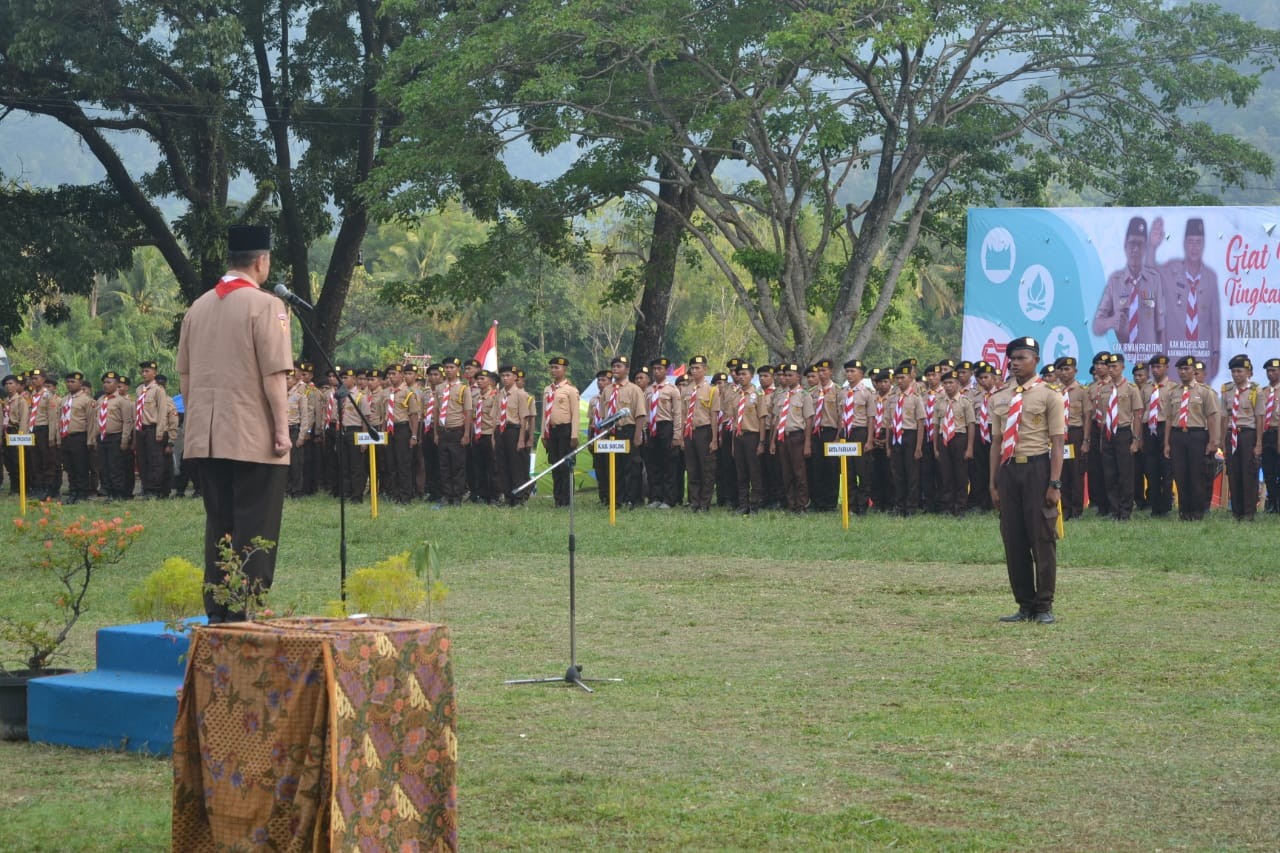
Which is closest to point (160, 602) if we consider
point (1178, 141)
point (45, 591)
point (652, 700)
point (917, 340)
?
point (652, 700)

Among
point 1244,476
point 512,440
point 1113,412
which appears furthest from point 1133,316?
point 512,440

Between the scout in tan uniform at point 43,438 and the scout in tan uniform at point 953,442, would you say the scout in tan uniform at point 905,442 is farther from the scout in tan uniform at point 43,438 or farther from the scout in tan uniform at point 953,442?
the scout in tan uniform at point 43,438

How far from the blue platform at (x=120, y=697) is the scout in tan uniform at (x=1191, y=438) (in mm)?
14668

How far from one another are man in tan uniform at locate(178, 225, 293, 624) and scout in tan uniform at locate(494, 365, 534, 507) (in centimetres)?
1589

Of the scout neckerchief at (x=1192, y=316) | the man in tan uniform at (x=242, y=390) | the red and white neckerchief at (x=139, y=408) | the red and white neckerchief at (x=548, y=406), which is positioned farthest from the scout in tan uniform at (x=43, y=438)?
the man in tan uniform at (x=242, y=390)

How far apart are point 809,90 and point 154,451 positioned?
36.7 ft

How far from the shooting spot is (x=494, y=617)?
11438 mm

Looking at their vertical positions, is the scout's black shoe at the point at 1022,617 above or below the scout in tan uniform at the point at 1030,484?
below

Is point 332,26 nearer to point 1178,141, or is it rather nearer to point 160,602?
point 1178,141

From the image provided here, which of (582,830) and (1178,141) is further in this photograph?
(1178,141)

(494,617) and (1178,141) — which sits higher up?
(1178,141)

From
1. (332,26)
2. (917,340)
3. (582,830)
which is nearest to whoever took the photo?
(582,830)

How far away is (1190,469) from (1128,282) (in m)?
3.02

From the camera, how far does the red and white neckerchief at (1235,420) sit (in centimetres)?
1941
